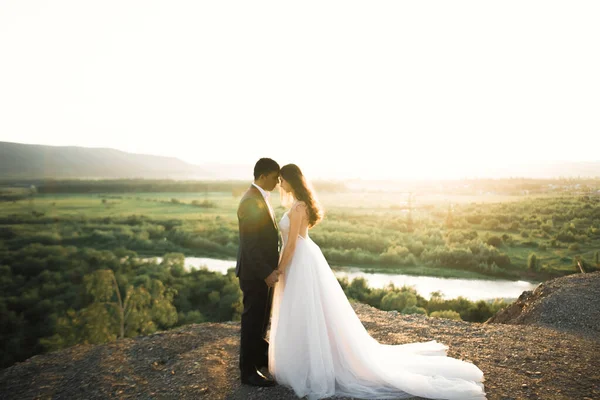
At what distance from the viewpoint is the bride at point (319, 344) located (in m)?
4.15

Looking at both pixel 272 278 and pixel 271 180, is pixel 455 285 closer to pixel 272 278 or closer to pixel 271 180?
pixel 272 278

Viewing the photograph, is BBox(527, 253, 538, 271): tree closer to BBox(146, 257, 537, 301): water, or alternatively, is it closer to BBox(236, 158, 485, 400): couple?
BBox(146, 257, 537, 301): water

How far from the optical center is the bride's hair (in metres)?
4.22

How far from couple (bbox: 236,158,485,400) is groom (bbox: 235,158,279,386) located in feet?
0.04

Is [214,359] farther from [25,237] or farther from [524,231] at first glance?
[25,237]

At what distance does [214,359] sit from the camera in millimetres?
5441

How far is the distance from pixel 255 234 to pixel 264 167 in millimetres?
766

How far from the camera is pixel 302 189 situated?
4207 millimetres

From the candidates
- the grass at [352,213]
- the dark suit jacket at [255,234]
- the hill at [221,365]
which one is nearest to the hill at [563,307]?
the hill at [221,365]

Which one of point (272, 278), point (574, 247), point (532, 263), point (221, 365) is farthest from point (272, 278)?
point (532, 263)

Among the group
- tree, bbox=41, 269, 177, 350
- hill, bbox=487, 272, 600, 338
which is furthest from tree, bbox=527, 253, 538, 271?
tree, bbox=41, 269, 177, 350

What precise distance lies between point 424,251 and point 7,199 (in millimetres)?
62744

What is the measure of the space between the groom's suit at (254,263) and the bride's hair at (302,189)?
38 centimetres

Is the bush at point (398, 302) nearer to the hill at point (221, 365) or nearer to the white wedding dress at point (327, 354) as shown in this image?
the hill at point (221, 365)
